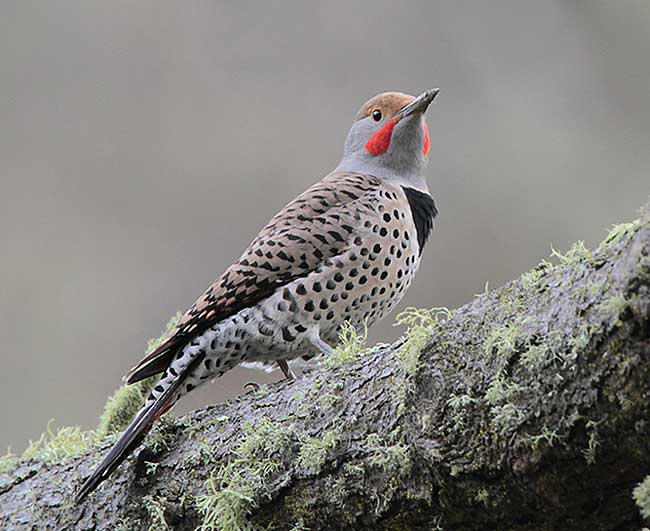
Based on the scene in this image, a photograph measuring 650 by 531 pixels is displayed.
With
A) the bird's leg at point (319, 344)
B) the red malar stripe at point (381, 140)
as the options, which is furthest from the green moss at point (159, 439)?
the red malar stripe at point (381, 140)

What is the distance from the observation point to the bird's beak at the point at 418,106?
10.3 ft

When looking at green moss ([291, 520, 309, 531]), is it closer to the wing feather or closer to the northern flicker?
the northern flicker

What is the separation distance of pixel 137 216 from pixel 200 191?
52cm

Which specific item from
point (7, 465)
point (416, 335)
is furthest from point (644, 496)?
point (7, 465)

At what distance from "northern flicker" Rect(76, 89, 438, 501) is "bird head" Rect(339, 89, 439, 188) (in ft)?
0.47

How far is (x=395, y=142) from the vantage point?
3.27 metres

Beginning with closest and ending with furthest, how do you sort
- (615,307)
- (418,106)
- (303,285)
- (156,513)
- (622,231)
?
(615,307)
(622,231)
(156,513)
(303,285)
(418,106)

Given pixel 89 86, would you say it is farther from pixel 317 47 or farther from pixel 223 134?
pixel 317 47

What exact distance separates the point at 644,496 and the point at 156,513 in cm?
109

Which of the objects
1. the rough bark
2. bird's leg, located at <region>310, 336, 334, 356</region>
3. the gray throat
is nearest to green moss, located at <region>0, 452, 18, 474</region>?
the rough bark

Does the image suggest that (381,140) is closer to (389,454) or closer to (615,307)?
(389,454)

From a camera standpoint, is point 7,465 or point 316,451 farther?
point 7,465

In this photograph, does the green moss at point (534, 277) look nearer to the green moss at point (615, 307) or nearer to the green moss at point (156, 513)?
the green moss at point (615, 307)

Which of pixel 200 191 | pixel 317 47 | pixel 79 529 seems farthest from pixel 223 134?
pixel 79 529
